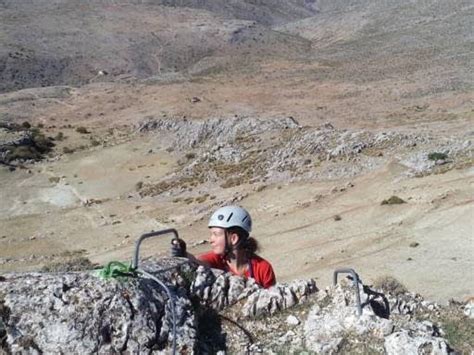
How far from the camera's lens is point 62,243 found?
3203cm

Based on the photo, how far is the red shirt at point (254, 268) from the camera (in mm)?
7555

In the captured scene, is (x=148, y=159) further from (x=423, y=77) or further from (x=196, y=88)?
(x=423, y=77)

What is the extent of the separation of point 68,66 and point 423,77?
54433 mm

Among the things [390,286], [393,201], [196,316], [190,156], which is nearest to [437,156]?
[393,201]

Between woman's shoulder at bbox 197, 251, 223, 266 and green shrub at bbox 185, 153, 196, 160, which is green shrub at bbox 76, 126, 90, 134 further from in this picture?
Answer: woman's shoulder at bbox 197, 251, 223, 266

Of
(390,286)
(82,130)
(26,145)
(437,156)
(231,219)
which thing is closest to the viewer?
(231,219)

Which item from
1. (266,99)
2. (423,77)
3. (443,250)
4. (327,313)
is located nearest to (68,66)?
(266,99)

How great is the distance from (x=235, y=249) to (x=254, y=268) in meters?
0.31

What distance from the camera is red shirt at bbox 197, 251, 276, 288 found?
7.55 meters

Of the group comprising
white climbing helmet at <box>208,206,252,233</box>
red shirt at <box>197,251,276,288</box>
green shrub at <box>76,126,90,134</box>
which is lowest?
green shrub at <box>76,126,90,134</box>

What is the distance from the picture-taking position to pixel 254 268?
7.64 meters

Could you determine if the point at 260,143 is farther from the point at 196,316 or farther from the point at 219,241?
the point at 196,316

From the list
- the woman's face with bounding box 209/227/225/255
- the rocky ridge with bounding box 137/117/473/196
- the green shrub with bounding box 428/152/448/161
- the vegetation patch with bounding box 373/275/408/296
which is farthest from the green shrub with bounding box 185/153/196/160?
the woman's face with bounding box 209/227/225/255

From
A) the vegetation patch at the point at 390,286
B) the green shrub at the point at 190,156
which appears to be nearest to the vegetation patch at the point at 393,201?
the vegetation patch at the point at 390,286
